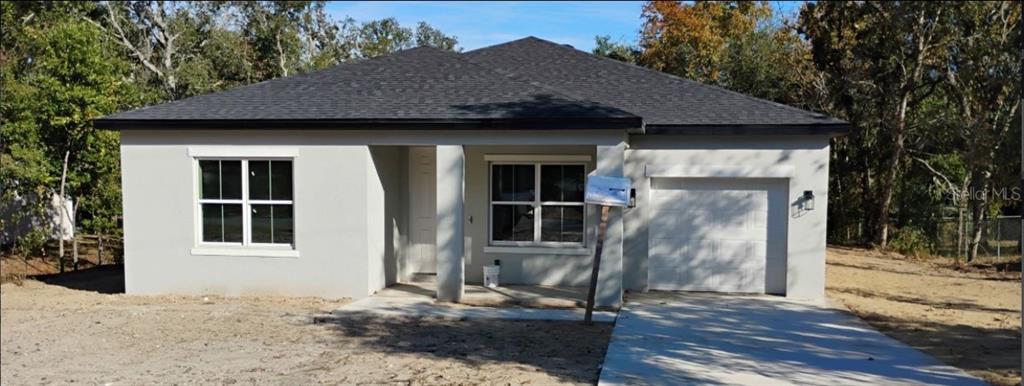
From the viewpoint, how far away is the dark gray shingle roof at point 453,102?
10.9 m

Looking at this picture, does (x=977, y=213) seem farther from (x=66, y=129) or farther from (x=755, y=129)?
(x=66, y=129)

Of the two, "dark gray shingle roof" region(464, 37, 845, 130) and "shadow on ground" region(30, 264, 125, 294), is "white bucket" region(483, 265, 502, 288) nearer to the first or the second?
"dark gray shingle roof" region(464, 37, 845, 130)

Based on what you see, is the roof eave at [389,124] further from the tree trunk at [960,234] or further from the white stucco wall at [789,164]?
the tree trunk at [960,234]

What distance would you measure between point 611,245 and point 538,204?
2070 millimetres

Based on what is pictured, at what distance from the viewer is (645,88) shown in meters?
13.9

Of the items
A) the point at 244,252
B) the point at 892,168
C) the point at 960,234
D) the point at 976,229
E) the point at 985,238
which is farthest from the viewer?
the point at 892,168

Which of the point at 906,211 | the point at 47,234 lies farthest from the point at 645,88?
the point at 906,211

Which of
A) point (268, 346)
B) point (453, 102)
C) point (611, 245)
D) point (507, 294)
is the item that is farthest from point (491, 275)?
point (268, 346)

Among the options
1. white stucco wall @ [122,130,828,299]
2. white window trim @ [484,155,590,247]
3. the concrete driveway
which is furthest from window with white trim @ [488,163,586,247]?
the concrete driveway

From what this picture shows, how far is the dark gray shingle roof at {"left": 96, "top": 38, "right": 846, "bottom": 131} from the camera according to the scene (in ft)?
35.7

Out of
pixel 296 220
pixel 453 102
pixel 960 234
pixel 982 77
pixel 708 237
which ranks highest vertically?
pixel 982 77

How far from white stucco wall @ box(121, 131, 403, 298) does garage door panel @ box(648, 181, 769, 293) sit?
4655 millimetres

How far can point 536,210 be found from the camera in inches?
496

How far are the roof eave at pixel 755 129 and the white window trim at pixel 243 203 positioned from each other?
5.81 meters
